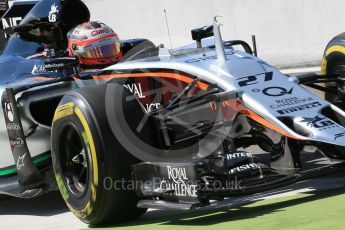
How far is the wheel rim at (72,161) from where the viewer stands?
5.77 metres

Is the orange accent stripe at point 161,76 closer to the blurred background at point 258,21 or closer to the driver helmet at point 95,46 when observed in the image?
the driver helmet at point 95,46

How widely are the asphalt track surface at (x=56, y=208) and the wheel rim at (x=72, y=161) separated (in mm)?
285

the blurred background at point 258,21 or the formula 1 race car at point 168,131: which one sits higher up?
the formula 1 race car at point 168,131

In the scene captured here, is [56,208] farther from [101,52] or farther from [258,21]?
[258,21]

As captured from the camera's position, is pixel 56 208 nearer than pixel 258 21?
Yes

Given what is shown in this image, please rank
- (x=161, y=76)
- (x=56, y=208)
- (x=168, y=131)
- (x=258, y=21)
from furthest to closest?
(x=258, y=21), (x=56, y=208), (x=161, y=76), (x=168, y=131)

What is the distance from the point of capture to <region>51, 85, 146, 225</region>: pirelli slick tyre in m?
5.29

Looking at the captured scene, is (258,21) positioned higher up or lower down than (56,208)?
lower down

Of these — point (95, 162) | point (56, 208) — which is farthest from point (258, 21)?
point (95, 162)

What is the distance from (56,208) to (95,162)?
4.98 feet

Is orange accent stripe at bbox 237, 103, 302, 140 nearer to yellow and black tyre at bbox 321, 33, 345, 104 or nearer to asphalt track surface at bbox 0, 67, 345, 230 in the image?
asphalt track surface at bbox 0, 67, 345, 230

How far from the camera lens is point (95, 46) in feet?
23.3

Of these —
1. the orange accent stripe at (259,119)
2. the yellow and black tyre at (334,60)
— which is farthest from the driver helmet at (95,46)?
the orange accent stripe at (259,119)

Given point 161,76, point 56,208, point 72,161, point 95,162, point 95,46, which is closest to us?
point 95,162
